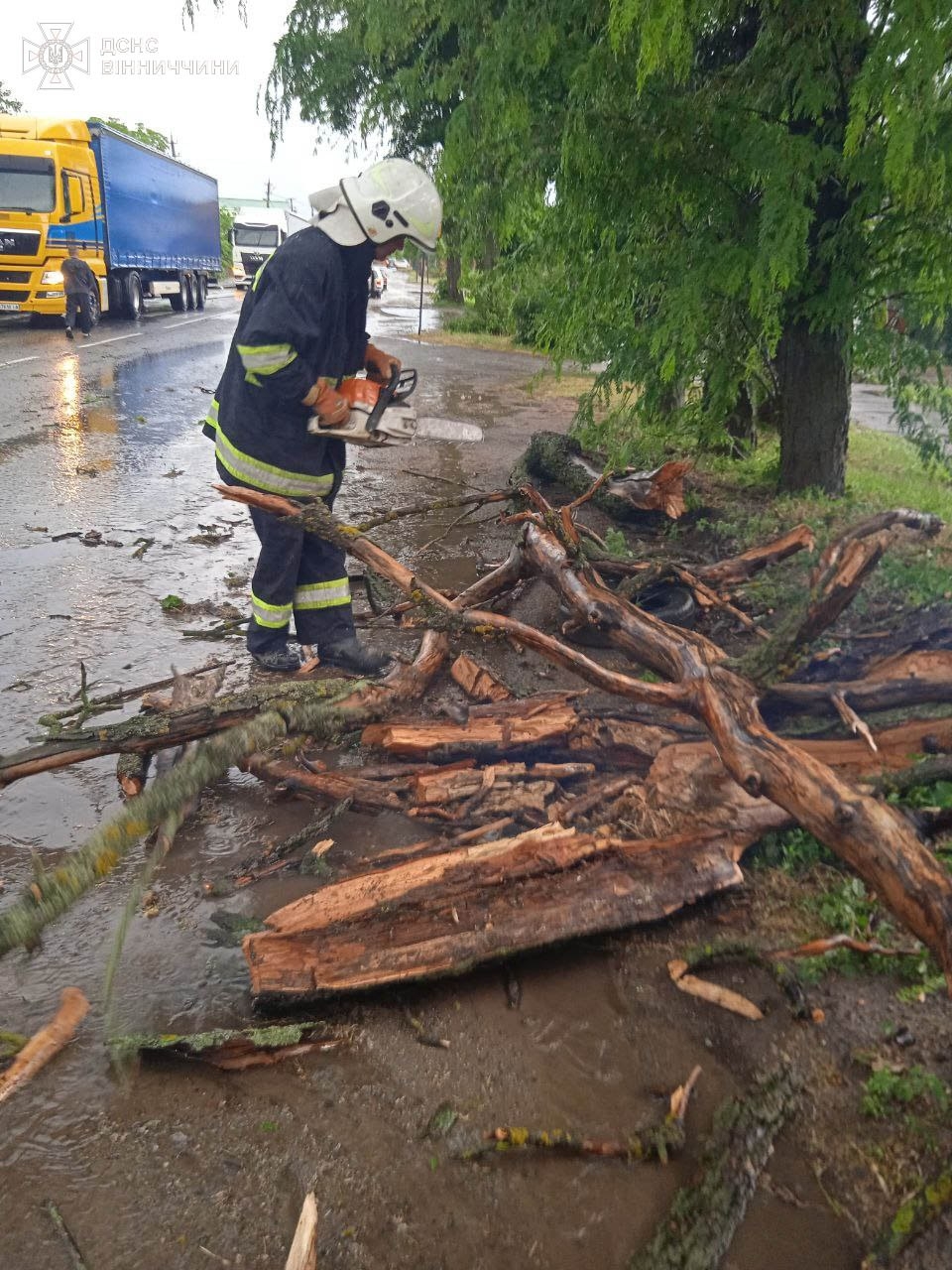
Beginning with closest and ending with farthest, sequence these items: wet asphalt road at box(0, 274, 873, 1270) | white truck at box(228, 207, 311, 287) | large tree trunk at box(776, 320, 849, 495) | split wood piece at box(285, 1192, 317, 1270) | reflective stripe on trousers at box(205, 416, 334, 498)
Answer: split wood piece at box(285, 1192, 317, 1270), wet asphalt road at box(0, 274, 873, 1270), reflective stripe on trousers at box(205, 416, 334, 498), large tree trunk at box(776, 320, 849, 495), white truck at box(228, 207, 311, 287)

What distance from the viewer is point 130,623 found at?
482 cm

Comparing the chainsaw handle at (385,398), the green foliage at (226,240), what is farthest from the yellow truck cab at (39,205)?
the green foliage at (226,240)

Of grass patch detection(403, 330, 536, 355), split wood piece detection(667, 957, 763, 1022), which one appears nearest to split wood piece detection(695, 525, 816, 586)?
split wood piece detection(667, 957, 763, 1022)

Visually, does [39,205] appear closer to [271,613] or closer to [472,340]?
[472,340]

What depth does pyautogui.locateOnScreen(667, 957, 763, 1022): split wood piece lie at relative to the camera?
2.35 metres

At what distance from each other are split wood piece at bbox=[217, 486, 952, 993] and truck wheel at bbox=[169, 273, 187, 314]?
24.4 m

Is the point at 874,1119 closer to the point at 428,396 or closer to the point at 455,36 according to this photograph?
the point at 455,36

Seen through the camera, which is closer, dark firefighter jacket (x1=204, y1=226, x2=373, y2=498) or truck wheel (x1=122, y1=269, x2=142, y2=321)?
dark firefighter jacket (x1=204, y1=226, x2=373, y2=498)

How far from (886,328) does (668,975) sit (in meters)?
4.95

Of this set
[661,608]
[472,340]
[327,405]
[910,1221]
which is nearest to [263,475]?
[327,405]

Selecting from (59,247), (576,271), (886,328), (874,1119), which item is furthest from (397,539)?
(59,247)

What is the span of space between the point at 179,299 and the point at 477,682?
25.4 metres

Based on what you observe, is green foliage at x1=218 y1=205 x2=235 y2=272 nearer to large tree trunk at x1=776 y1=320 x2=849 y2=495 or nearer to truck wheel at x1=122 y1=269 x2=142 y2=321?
truck wheel at x1=122 y1=269 x2=142 y2=321

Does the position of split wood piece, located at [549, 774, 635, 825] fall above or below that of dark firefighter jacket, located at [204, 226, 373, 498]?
below
